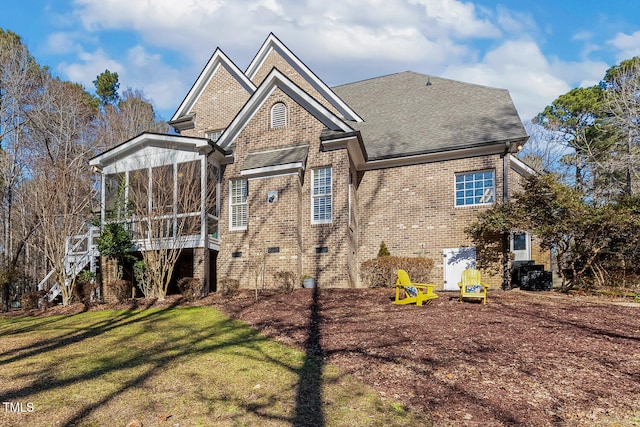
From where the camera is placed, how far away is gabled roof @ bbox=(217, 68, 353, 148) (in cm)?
1351

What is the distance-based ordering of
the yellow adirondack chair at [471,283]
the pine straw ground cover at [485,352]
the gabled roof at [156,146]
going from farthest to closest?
1. the gabled roof at [156,146]
2. the yellow adirondack chair at [471,283]
3. the pine straw ground cover at [485,352]

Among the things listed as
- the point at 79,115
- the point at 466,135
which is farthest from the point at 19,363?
the point at 79,115

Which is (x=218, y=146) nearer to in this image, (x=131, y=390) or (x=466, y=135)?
(x=466, y=135)

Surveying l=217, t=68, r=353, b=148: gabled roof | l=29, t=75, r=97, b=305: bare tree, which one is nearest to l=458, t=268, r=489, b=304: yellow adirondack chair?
l=217, t=68, r=353, b=148: gabled roof

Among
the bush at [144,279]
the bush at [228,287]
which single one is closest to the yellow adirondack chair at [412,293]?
the bush at [228,287]

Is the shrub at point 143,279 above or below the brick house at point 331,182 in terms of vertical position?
below

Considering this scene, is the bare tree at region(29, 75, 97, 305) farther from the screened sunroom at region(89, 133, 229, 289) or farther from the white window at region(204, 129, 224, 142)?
the white window at region(204, 129, 224, 142)

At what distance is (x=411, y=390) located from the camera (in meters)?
4.64

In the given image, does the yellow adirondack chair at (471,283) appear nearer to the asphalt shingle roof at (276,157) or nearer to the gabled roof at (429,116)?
the gabled roof at (429,116)

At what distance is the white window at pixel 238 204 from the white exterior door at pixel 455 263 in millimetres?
7102

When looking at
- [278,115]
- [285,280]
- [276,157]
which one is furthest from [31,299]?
[278,115]

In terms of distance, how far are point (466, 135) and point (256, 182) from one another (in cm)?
757

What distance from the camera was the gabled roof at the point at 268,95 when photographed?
44.3 feet

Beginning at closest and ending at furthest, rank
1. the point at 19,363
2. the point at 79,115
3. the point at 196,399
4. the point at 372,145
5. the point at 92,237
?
1. the point at 196,399
2. the point at 19,363
3. the point at 92,237
4. the point at 372,145
5. the point at 79,115
